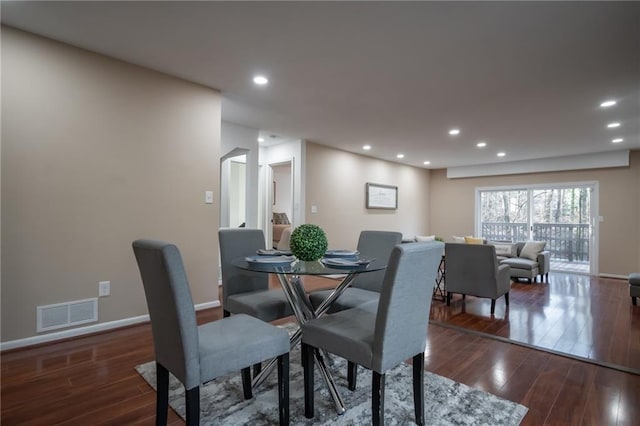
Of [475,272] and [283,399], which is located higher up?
[475,272]

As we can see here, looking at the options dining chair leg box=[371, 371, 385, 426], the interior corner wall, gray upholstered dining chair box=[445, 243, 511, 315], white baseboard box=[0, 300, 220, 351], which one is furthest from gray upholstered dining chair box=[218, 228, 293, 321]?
gray upholstered dining chair box=[445, 243, 511, 315]

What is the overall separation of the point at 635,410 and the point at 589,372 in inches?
18.6

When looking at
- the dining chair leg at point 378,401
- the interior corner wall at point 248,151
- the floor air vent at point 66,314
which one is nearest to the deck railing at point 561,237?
the interior corner wall at point 248,151

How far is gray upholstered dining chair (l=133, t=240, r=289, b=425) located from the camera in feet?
4.16

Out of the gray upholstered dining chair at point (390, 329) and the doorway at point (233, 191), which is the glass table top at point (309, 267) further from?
the doorway at point (233, 191)

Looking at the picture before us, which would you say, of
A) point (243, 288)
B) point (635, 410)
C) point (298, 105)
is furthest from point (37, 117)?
point (635, 410)

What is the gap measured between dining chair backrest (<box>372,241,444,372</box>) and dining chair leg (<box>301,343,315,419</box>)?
0.39m

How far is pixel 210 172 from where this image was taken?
343 centimetres

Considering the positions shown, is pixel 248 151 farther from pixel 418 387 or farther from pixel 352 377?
pixel 418 387

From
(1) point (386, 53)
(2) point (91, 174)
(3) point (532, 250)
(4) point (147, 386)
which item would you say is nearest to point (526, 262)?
(3) point (532, 250)

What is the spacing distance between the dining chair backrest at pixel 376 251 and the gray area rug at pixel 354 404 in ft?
2.19

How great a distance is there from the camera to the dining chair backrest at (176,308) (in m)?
1.26

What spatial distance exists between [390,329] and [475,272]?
273 centimetres

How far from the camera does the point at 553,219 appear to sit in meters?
6.98
